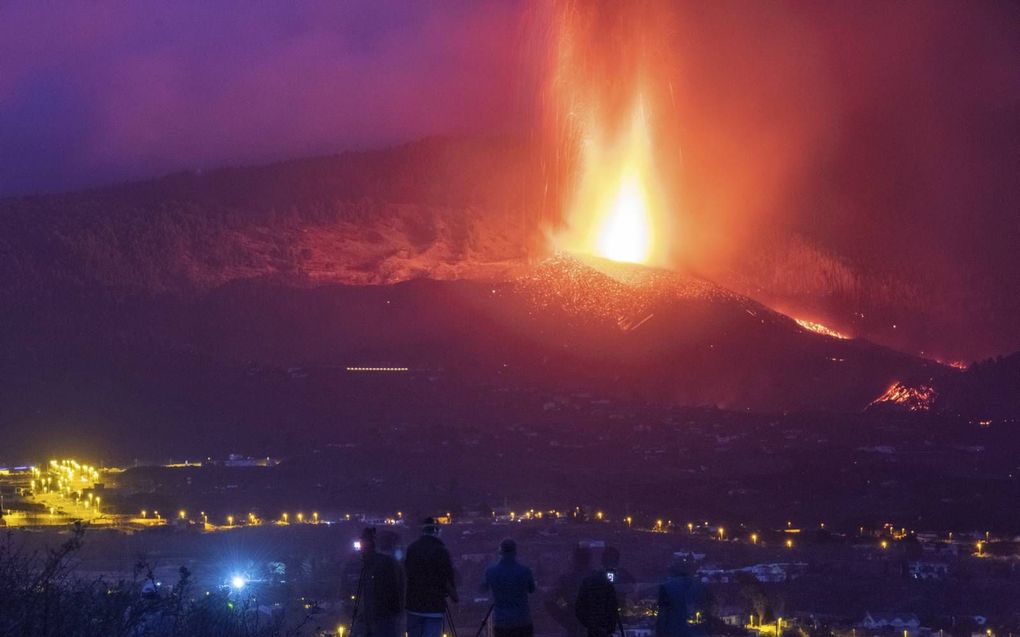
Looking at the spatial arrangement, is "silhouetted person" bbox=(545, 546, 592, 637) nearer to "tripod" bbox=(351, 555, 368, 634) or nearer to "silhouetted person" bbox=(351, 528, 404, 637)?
"silhouetted person" bbox=(351, 528, 404, 637)

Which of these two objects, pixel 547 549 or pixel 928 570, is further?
pixel 547 549

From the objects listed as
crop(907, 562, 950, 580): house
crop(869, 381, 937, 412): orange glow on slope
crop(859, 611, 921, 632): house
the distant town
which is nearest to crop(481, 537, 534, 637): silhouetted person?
the distant town

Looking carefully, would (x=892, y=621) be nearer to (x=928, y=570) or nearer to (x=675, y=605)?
(x=928, y=570)

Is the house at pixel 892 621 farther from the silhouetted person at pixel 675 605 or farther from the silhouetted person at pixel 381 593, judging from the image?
the silhouetted person at pixel 381 593

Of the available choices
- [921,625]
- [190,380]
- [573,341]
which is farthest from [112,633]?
[573,341]

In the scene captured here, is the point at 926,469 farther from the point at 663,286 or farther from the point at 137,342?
the point at 137,342

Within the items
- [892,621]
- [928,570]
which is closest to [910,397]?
[928,570]
